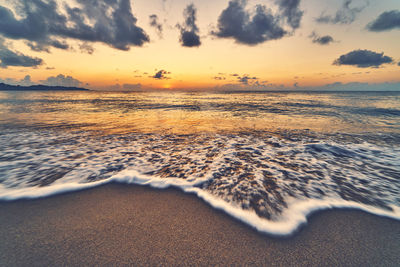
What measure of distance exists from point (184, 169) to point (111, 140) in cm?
386

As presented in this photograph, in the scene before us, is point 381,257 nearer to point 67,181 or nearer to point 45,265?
point 45,265

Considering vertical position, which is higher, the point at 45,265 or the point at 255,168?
the point at 45,265

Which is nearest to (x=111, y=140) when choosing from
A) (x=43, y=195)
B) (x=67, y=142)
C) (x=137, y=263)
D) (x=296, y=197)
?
(x=67, y=142)

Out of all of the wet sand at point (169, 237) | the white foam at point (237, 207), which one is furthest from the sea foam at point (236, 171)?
the wet sand at point (169, 237)

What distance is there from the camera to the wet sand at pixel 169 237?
1797 millimetres

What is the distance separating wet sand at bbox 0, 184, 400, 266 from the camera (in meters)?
1.80

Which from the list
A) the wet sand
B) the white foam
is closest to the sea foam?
the white foam

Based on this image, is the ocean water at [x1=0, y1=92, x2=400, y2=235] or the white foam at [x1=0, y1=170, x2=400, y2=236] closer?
the white foam at [x1=0, y1=170, x2=400, y2=236]

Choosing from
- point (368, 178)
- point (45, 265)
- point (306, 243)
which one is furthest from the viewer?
point (368, 178)

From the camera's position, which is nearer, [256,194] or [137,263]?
Result: [137,263]

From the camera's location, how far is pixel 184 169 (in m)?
3.97

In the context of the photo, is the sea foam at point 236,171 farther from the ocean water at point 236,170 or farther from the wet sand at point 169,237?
the wet sand at point 169,237

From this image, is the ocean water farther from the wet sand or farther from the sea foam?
the wet sand

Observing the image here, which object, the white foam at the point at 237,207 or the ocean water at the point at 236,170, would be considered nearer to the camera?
the white foam at the point at 237,207
